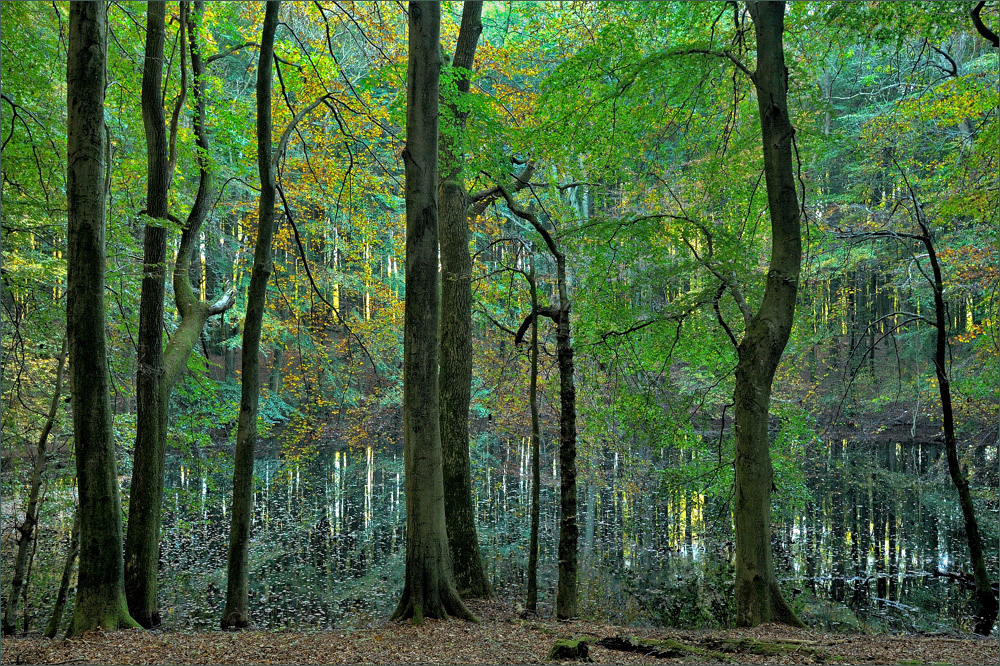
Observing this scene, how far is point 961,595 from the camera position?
388 inches

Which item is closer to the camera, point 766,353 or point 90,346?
point 90,346

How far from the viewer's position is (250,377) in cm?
764

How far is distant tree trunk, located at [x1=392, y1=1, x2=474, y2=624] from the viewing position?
5.80 metres

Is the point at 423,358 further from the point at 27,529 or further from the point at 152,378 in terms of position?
the point at 27,529

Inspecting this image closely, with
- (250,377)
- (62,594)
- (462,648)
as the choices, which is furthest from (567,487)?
(62,594)

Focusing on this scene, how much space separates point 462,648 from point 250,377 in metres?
4.30

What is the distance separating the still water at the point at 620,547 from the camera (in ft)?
30.6

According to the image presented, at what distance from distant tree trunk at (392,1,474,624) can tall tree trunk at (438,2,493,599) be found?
67.8 inches

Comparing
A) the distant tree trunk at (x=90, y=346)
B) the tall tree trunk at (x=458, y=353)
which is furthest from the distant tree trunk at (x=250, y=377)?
the tall tree trunk at (x=458, y=353)

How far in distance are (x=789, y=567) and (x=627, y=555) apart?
285 centimetres

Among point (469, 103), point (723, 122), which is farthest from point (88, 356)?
point (723, 122)

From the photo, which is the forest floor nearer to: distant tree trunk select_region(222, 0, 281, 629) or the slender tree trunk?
distant tree trunk select_region(222, 0, 281, 629)

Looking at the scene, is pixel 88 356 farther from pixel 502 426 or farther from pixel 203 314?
pixel 502 426

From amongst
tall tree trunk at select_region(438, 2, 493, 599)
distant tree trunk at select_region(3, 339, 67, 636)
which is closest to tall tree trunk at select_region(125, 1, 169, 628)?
distant tree trunk at select_region(3, 339, 67, 636)
